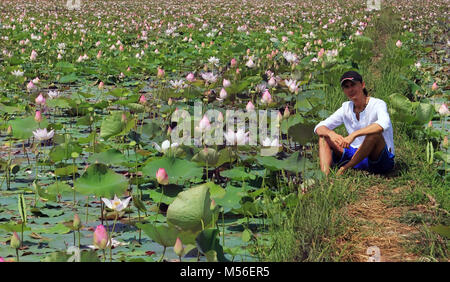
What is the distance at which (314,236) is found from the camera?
271 cm

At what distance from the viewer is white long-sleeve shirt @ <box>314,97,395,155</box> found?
11.3ft

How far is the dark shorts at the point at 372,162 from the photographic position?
11.8ft

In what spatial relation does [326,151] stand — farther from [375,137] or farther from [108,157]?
[108,157]

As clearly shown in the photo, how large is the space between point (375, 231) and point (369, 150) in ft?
2.54

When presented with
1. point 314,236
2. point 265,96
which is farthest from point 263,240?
point 265,96

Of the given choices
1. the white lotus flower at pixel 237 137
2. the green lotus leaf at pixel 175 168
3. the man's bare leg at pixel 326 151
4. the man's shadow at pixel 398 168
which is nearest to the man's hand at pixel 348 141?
the man's bare leg at pixel 326 151

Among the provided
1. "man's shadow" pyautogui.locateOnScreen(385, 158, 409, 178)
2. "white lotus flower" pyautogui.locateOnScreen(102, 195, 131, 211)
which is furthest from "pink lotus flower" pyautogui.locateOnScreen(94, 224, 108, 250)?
"man's shadow" pyautogui.locateOnScreen(385, 158, 409, 178)

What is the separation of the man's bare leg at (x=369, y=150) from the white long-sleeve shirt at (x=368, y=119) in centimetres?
5

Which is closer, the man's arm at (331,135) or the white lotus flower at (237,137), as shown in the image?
the white lotus flower at (237,137)

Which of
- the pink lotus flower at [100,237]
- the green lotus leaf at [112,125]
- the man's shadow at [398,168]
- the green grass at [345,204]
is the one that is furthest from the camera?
the green lotus leaf at [112,125]

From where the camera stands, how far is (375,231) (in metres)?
2.89

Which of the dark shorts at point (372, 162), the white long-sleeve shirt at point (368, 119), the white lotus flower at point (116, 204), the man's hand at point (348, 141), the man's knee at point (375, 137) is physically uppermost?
the white long-sleeve shirt at point (368, 119)

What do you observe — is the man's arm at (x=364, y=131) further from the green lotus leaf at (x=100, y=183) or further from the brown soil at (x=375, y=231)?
the green lotus leaf at (x=100, y=183)

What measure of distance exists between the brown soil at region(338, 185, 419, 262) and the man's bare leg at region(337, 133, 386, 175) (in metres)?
0.24
